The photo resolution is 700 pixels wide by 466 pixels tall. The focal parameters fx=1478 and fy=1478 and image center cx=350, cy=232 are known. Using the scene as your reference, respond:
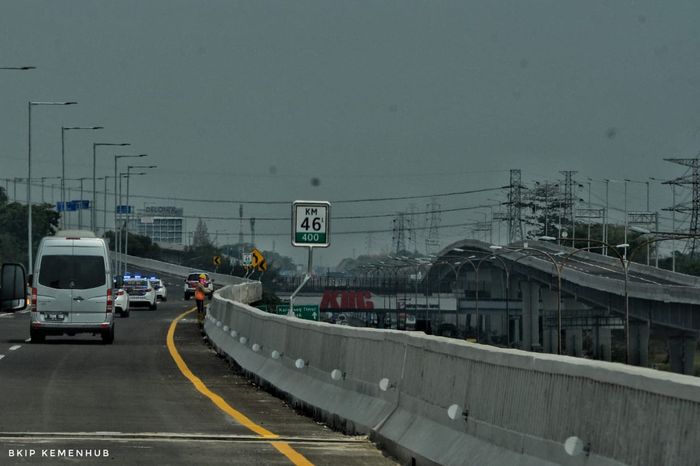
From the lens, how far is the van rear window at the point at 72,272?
124ft

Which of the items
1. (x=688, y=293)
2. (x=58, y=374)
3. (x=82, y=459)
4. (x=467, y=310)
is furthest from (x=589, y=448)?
(x=467, y=310)

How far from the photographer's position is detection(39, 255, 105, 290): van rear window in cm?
3766

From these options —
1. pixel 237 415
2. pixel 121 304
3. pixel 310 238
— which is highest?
pixel 310 238

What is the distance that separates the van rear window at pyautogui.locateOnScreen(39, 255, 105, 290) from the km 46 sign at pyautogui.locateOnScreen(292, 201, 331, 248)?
40.1 ft

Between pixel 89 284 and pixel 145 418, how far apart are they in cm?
2151

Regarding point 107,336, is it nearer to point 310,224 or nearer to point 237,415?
point 310,224

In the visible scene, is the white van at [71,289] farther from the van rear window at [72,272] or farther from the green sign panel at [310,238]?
the green sign panel at [310,238]

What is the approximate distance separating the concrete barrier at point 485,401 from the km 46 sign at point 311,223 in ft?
22.1

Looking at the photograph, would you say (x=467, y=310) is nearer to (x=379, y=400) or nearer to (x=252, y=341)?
(x=252, y=341)

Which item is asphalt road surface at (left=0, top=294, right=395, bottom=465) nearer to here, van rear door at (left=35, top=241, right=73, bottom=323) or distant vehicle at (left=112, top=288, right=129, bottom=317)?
van rear door at (left=35, top=241, right=73, bottom=323)

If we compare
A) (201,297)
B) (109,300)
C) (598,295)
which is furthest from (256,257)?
(598,295)

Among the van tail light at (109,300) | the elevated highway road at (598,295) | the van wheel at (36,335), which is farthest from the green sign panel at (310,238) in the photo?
the elevated highway road at (598,295)

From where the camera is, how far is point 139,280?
246 feet

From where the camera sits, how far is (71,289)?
124 feet
